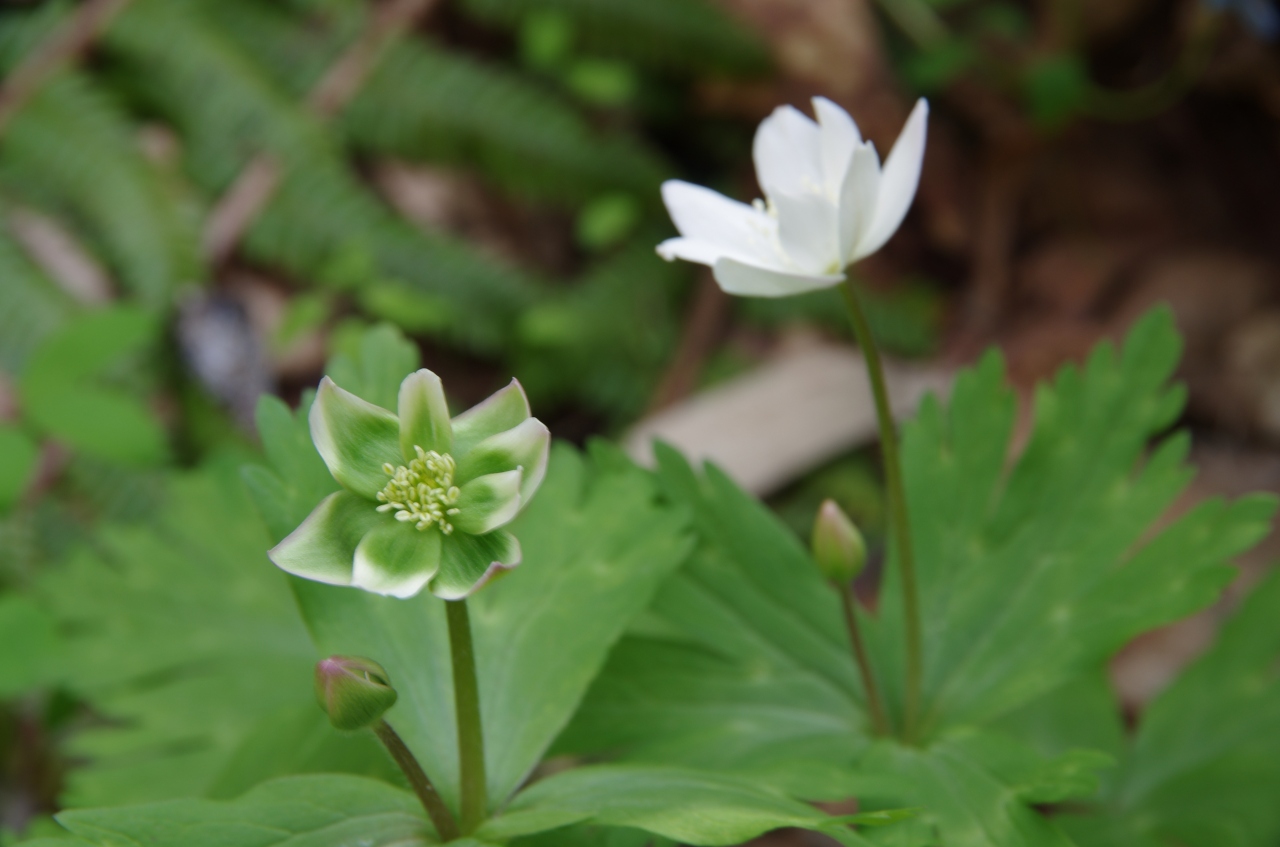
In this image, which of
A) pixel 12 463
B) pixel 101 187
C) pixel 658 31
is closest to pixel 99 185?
pixel 101 187

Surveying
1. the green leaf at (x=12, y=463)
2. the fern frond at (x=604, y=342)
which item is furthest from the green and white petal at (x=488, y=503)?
the fern frond at (x=604, y=342)

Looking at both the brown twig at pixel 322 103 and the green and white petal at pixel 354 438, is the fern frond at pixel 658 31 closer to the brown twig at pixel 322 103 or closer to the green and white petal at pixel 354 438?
the brown twig at pixel 322 103

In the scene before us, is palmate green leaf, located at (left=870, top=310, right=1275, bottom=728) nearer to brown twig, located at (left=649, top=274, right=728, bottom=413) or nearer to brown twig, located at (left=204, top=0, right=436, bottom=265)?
brown twig, located at (left=649, top=274, right=728, bottom=413)

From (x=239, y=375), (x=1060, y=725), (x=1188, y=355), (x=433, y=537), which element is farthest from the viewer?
(x=1188, y=355)

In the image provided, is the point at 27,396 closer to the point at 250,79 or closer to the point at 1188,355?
the point at 250,79

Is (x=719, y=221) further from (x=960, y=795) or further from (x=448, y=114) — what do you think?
(x=448, y=114)

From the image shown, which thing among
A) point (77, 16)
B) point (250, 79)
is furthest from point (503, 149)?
point (77, 16)

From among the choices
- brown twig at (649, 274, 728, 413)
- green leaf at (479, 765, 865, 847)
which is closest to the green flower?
green leaf at (479, 765, 865, 847)
